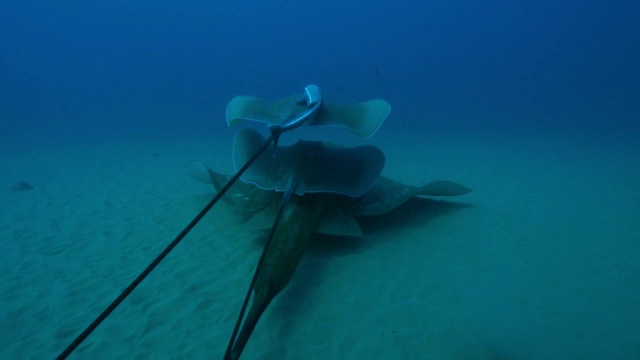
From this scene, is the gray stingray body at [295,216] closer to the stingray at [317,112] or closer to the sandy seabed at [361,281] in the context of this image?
the sandy seabed at [361,281]

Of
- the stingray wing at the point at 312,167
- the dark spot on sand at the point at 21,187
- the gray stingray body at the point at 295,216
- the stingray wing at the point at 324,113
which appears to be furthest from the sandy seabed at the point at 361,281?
the dark spot on sand at the point at 21,187

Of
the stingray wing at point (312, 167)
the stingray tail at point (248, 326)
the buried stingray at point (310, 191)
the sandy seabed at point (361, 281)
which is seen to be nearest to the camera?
the stingray tail at point (248, 326)

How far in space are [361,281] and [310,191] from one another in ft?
3.63

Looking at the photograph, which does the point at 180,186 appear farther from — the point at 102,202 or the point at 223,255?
the point at 223,255

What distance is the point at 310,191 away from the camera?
358cm

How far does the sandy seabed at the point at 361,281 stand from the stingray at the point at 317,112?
56.2 inches

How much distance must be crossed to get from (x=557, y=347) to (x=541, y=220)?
2.73 m

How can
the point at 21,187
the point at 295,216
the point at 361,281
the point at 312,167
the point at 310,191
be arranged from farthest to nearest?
the point at 21,187 → the point at 312,167 → the point at 310,191 → the point at 295,216 → the point at 361,281

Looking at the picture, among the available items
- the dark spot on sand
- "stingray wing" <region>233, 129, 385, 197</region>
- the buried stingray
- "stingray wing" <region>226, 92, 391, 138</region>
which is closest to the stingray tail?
the buried stingray

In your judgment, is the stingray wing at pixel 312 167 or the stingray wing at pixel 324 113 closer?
the stingray wing at pixel 312 167

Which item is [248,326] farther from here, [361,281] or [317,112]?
[317,112]

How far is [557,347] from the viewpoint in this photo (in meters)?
2.36

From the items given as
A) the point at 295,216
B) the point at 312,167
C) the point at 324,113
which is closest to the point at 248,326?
the point at 295,216

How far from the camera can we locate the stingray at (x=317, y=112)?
3747 mm
